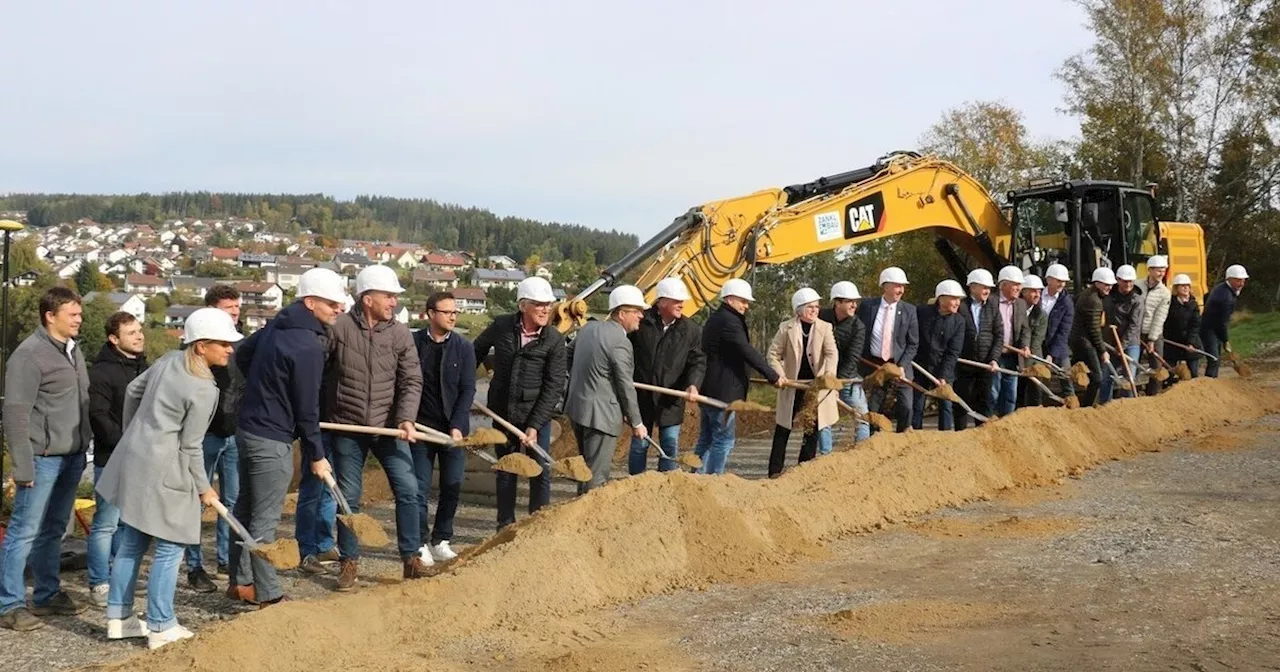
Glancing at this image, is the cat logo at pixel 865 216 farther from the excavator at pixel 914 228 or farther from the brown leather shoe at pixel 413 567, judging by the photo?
the brown leather shoe at pixel 413 567

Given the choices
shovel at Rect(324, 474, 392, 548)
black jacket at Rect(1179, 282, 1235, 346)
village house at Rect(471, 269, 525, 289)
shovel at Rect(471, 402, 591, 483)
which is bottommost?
shovel at Rect(324, 474, 392, 548)

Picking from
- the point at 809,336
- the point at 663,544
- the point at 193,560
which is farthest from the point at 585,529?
the point at 809,336

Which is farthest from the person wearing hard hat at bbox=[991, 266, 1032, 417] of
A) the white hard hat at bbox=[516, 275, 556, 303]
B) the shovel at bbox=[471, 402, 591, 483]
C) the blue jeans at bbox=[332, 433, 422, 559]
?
the blue jeans at bbox=[332, 433, 422, 559]

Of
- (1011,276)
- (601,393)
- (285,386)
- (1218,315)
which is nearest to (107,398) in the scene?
(285,386)

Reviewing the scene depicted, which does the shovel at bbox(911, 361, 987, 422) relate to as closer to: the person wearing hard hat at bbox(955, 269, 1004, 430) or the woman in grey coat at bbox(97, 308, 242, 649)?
the person wearing hard hat at bbox(955, 269, 1004, 430)

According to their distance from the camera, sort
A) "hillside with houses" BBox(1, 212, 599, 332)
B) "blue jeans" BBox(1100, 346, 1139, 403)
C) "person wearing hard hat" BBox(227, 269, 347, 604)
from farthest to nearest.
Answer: "hillside with houses" BBox(1, 212, 599, 332)
"blue jeans" BBox(1100, 346, 1139, 403)
"person wearing hard hat" BBox(227, 269, 347, 604)

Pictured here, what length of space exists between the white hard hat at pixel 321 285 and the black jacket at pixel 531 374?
1583 mm

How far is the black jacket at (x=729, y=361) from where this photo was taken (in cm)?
902

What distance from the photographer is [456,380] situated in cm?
753

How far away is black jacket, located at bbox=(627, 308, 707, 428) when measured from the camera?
8938 mm

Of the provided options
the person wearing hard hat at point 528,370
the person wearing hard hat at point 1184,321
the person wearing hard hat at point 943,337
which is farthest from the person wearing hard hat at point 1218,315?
the person wearing hard hat at point 528,370

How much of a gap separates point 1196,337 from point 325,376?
12084 mm

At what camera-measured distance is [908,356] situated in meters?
10.6

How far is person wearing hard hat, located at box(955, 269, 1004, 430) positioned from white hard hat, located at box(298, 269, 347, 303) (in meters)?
6.83
